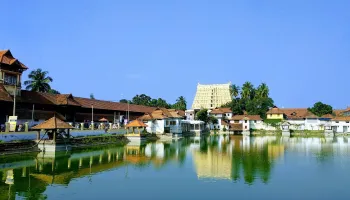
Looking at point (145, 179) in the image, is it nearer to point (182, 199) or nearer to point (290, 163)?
point (182, 199)

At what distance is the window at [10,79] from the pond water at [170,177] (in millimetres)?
10143

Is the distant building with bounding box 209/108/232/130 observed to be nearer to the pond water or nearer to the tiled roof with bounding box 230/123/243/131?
the tiled roof with bounding box 230/123/243/131

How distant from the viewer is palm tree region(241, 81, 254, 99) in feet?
276

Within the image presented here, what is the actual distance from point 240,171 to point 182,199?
730cm

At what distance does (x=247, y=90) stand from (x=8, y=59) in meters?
60.7

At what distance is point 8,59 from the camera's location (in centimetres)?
3297

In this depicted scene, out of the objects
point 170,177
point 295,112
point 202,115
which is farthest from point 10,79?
point 295,112

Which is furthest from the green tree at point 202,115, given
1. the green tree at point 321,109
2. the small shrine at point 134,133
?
the small shrine at point 134,133

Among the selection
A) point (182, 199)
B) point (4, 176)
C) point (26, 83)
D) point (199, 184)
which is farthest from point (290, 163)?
point (26, 83)

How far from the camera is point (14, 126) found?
28.1 metres

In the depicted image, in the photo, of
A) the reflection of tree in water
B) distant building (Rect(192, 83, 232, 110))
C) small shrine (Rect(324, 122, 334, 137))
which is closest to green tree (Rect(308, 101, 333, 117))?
small shrine (Rect(324, 122, 334, 137))

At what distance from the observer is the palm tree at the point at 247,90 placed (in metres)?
84.0

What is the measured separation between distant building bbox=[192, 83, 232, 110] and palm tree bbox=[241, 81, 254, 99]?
1671cm

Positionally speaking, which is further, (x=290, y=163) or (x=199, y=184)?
(x=290, y=163)
